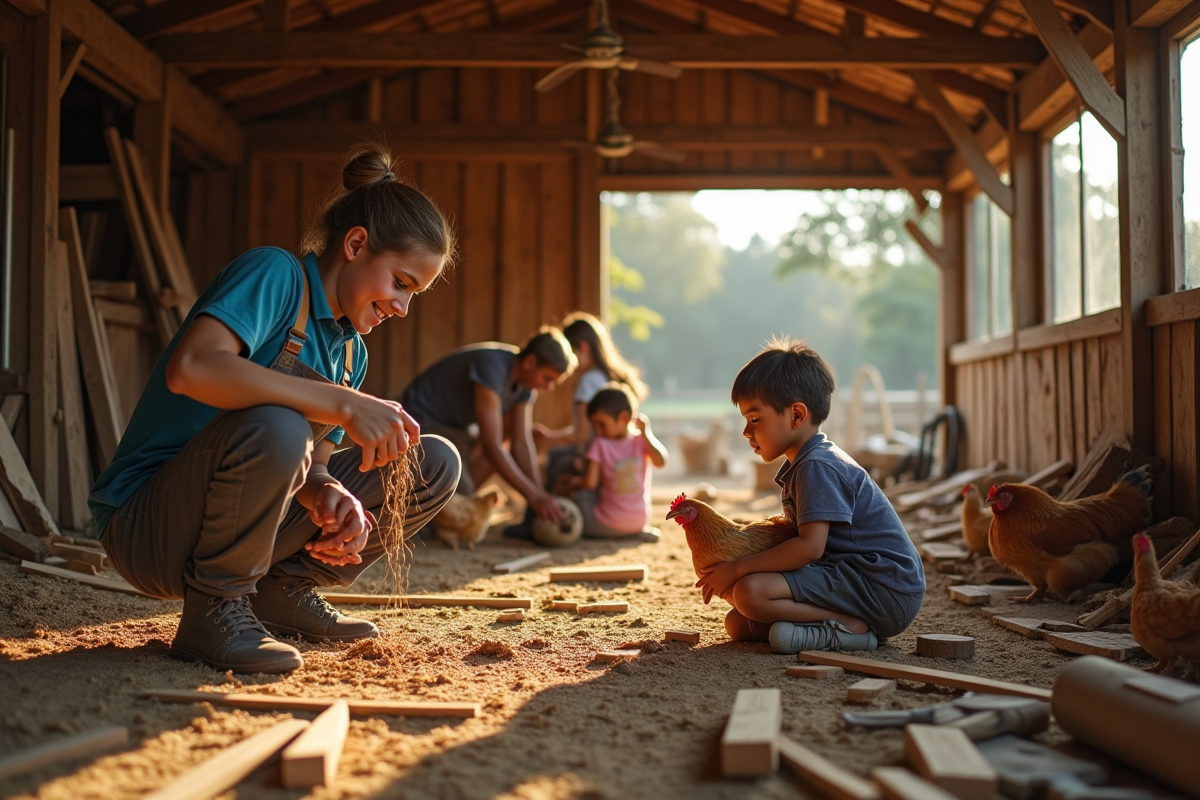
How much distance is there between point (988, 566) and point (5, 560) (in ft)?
15.6

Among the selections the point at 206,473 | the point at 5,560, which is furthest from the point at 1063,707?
the point at 5,560

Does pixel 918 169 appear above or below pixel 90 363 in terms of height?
above

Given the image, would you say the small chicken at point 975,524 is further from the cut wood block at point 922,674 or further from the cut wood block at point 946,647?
the cut wood block at point 922,674

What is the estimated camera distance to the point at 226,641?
283cm

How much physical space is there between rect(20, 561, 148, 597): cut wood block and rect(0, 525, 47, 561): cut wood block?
146 millimetres

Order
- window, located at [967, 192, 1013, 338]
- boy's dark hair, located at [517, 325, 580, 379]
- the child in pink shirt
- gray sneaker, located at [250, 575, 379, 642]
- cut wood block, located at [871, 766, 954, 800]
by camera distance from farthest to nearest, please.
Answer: window, located at [967, 192, 1013, 338]
the child in pink shirt
boy's dark hair, located at [517, 325, 580, 379]
gray sneaker, located at [250, 575, 379, 642]
cut wood block, located at [871, 766, 954, 800]

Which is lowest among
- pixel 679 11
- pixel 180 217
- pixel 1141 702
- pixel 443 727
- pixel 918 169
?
pixel 443 727

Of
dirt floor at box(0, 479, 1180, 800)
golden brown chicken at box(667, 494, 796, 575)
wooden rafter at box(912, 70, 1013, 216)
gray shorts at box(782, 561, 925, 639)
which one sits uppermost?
wooden rafter at box(912, 70, 1013, 216)

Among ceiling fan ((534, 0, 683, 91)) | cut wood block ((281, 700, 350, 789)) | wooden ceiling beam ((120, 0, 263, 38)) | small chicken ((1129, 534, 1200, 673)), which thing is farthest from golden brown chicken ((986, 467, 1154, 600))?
wooden ceiling beam ((120, 0, 263, 38))

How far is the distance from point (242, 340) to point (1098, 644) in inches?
112

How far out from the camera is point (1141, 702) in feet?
6.77

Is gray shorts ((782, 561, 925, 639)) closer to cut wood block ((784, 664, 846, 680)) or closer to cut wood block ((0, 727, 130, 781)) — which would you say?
cut wood block ((784, 664, 846, 680))

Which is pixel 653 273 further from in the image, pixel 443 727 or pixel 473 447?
pixel 443 727

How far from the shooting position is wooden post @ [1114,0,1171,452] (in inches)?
213
